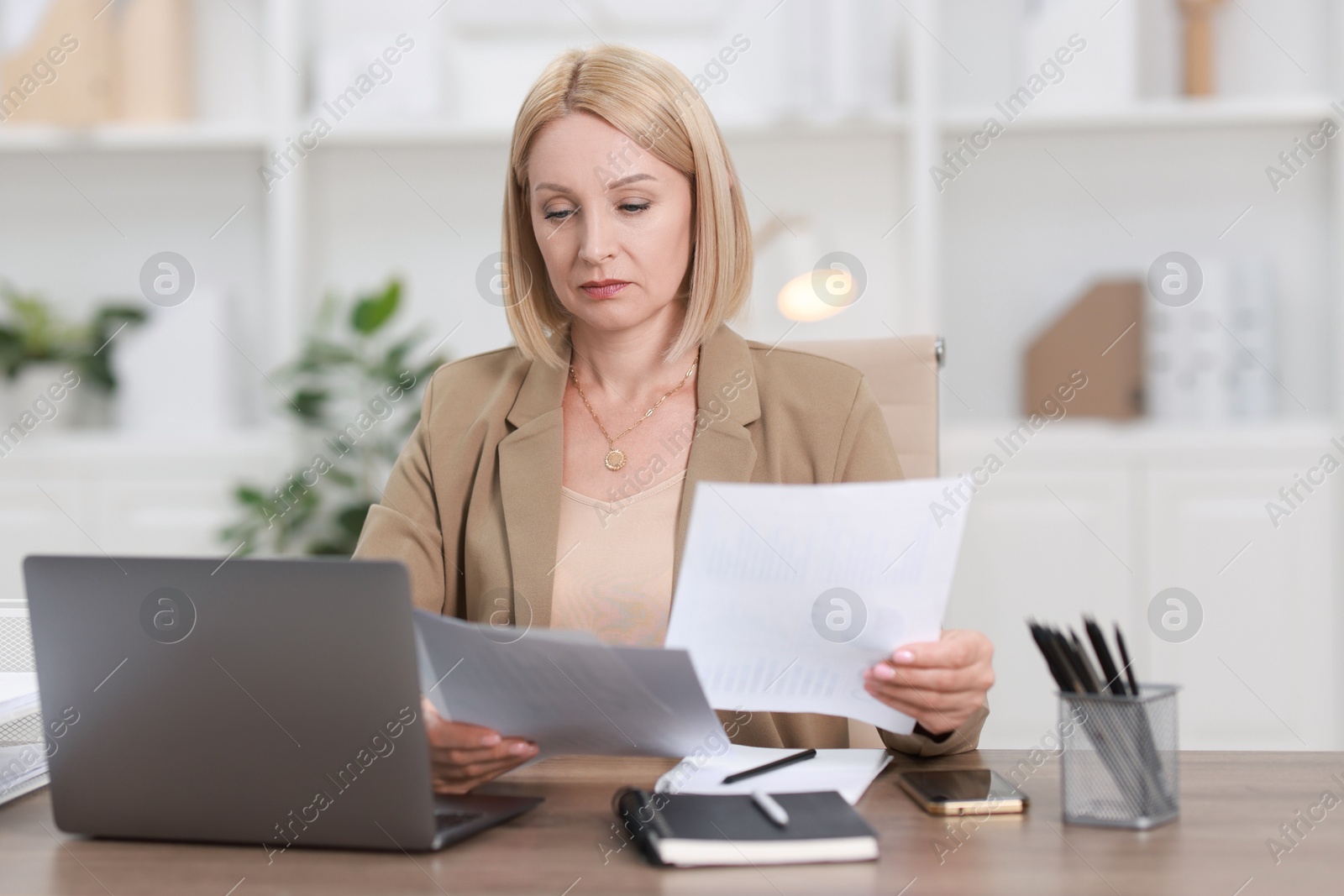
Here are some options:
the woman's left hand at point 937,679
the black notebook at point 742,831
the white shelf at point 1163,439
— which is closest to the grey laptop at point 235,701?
Result: the black notebook at point 742,831

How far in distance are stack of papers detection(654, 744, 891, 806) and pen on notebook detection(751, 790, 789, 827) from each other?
0.15 ft

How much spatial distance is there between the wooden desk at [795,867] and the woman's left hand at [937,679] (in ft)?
0.31

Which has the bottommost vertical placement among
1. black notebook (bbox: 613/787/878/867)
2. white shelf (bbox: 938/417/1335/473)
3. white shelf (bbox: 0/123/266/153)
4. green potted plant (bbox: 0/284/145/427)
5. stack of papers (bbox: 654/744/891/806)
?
stack of papers (bbox: 654/744/891/806)

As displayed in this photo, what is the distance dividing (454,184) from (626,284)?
1661mm

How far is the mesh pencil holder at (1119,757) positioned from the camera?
0.79 metres

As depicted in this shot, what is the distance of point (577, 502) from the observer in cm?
134

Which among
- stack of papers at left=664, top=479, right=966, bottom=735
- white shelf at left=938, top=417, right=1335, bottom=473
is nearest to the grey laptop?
A: stack of papers at left=664, top=479, right=966, bottom=735

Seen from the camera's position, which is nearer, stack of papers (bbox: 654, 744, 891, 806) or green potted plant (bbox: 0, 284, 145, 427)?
stack of papers (bbox: 654, 744, 891, 806)

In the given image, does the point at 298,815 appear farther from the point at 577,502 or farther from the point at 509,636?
the point at 577,502

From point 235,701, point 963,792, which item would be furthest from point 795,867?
point 235,701

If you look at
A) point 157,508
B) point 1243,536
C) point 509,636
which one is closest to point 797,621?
point 509,636

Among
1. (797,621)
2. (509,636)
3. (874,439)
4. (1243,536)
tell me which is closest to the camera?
(509,636)

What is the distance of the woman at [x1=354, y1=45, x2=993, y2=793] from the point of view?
1.28 m

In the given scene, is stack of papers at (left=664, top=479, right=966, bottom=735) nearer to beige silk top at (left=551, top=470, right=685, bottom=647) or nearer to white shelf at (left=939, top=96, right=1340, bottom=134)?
beige silk top at (left=551, top=470, right=685, bottom=647)
